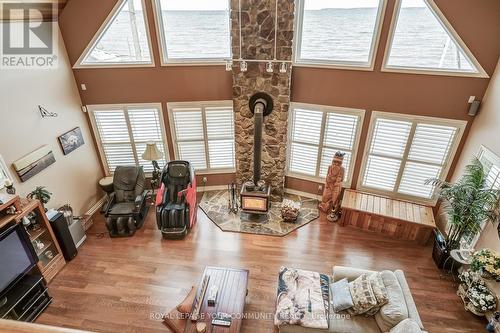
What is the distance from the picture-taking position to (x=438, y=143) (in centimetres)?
583

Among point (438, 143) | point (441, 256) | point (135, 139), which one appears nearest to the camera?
point (441, 256)

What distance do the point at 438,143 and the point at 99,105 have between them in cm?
761

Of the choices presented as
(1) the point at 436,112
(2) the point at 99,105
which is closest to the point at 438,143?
(1) the point at 436,112

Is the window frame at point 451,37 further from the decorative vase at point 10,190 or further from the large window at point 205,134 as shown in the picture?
the decorative vase at point 10,190

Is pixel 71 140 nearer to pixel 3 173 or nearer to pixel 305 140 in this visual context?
pixel 3 173

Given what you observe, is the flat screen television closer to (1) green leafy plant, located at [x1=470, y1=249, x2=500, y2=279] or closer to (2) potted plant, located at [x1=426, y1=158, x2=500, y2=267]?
(1) green leafy plant, located at [x1=470, y1=249, x2=500, y2=279]

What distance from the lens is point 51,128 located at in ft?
19.1

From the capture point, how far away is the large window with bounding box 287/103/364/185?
20.8 feet

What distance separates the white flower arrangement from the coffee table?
356 centimetres

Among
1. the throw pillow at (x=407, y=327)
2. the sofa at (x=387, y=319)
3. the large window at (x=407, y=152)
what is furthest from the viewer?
the large window at (x=407, y=152)

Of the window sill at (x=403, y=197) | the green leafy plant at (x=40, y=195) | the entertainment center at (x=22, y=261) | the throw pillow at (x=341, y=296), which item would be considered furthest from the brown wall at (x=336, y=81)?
the throw pillow at (x=341, y=296)

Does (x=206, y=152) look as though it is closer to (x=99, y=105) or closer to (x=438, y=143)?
(x=99, y=105)

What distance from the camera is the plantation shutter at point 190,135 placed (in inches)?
272

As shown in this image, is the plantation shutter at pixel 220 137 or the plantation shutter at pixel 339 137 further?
the plantation shutter at pixel 220 137
